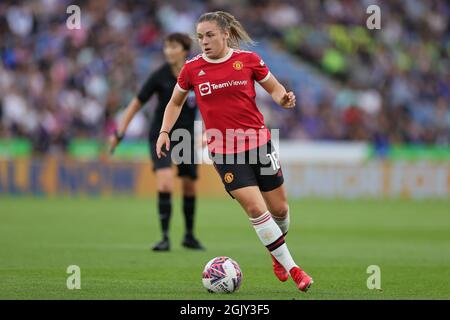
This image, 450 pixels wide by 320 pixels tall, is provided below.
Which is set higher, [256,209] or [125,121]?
[125,121]

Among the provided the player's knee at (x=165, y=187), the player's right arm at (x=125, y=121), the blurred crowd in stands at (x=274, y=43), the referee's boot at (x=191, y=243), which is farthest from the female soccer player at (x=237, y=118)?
the blurred crowd in stands at (x=274, y=43)

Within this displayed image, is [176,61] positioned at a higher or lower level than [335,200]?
higher

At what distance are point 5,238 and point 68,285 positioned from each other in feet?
18.5

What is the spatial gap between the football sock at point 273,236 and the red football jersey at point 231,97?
2.27 feet

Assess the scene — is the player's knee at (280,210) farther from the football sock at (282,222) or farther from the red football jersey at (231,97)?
the red football jersey at (231,97)

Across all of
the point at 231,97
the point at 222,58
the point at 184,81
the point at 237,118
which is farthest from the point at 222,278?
the point at 222,58

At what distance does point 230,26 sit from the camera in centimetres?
→ 905

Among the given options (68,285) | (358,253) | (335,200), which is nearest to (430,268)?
(358,253)

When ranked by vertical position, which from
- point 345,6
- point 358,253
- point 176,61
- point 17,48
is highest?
point 345,6

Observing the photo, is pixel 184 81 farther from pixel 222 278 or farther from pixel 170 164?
pixel 170 164

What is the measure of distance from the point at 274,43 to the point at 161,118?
62.3ft

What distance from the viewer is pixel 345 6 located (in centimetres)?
3306

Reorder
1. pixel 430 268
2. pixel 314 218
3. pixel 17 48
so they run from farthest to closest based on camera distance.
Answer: pixel 17 48 < pixel 314 218 < pixel 430 268
